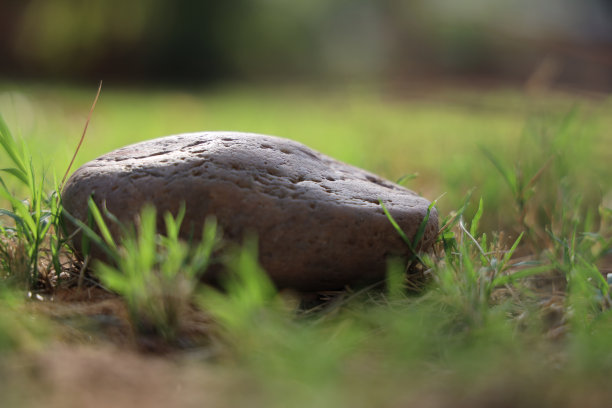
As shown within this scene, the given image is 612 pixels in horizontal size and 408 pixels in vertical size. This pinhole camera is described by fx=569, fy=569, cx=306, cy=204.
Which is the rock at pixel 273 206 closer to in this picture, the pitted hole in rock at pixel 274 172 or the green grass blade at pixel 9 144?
the pitted hole in rock at pixel 274 172

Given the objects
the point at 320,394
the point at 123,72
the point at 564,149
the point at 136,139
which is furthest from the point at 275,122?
the point at 123,72

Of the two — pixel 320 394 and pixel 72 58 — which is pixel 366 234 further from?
pixel 72 58

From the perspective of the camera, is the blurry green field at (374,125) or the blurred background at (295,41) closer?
the blurry green field at (374,125)

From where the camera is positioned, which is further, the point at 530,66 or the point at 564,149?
the point at 530,66

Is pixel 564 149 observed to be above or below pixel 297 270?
above

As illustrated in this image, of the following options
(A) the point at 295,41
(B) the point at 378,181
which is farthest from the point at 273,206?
(A) the point at 295,41

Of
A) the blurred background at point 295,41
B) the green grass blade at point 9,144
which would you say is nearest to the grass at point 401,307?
the green grass blade at point 9,144

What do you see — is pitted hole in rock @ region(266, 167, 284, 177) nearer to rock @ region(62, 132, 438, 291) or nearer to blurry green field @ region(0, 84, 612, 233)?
rock @ region(62, 132, 438, 291)

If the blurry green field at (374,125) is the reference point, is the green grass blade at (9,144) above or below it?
above
